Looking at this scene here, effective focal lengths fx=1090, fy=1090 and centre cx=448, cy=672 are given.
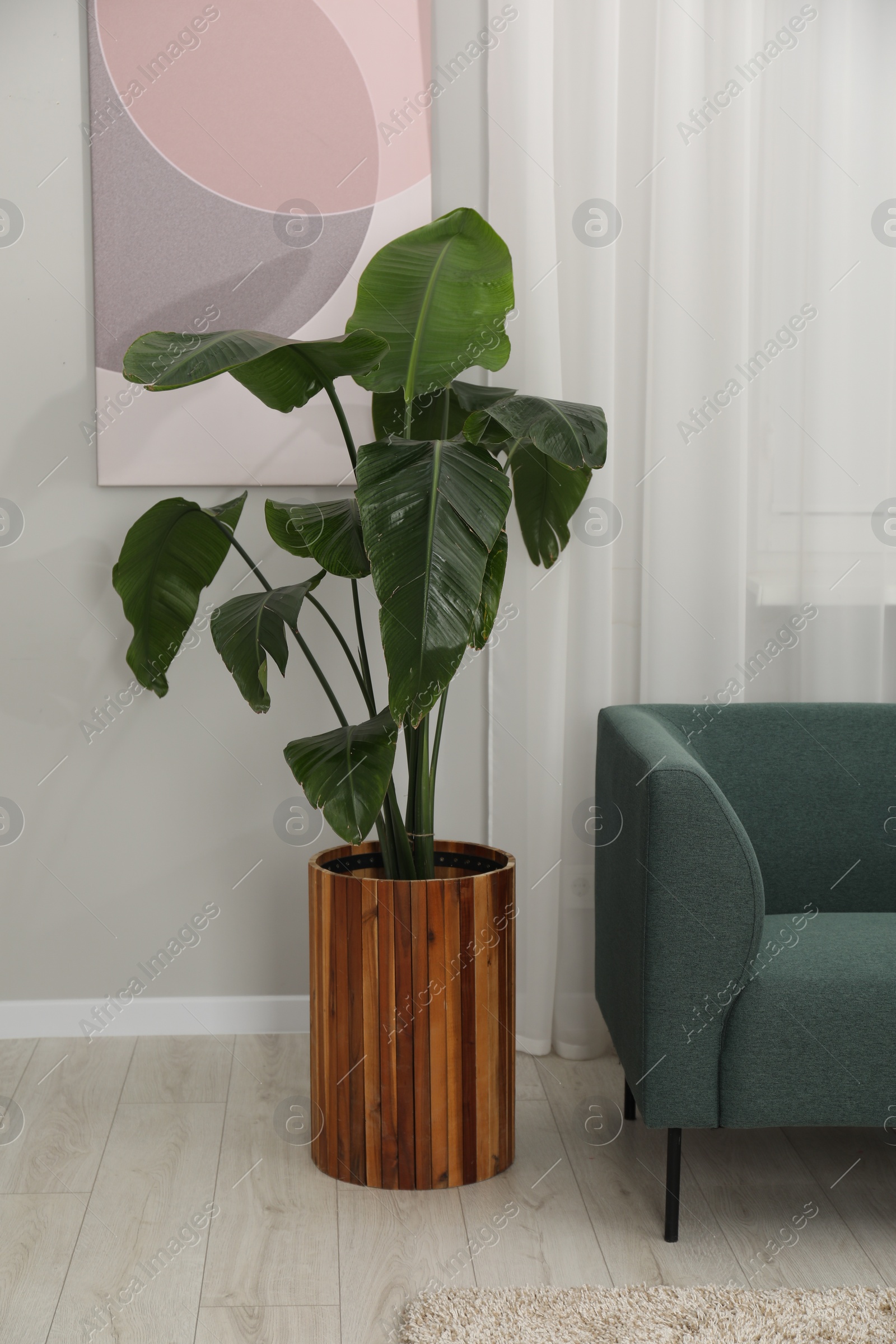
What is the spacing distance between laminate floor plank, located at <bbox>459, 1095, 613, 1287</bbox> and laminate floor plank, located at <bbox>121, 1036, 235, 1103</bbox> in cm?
61

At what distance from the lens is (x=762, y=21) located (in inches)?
88.8

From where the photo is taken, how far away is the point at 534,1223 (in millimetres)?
1745

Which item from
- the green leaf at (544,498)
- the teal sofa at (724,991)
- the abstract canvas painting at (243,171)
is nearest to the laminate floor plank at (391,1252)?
the teal sofa at (724,991)

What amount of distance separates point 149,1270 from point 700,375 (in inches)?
75.9

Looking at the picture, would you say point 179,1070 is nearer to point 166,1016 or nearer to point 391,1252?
point 166,1016

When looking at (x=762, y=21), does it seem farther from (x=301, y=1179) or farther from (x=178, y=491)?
(x=301, y=1179)

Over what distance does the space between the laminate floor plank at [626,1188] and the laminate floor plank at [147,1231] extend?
63 centimetres

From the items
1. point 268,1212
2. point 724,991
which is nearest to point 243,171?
point 724,991

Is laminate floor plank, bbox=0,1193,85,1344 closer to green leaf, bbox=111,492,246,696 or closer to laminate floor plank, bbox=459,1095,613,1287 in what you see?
laminate floor plank, bbox=459,1095,613,1287

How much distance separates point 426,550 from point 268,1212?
110 cm

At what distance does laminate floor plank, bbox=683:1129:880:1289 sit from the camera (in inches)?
63.6

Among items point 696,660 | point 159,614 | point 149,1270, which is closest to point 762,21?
point 696,660

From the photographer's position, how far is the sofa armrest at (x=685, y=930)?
164 cm

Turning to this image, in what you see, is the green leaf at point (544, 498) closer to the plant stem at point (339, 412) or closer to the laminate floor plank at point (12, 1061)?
the plant stem at point (339, 412)
